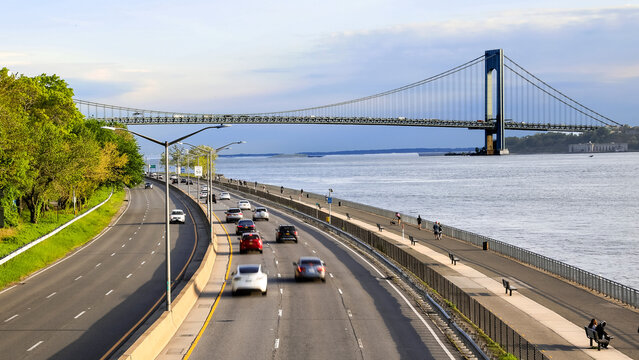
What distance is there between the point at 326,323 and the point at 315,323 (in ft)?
1.52

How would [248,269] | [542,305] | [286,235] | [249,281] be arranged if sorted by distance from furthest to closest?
[286,235], [542,305], [248,269], [249,281]

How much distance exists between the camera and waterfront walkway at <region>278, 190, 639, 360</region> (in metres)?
28.5

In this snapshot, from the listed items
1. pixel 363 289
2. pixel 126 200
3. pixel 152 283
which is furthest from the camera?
pixel 126 200

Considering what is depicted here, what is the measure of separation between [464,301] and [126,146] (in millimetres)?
85734

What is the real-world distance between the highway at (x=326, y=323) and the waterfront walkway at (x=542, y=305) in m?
5.20

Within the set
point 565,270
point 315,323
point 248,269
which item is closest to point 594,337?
point 315,323

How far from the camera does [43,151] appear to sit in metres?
70.1

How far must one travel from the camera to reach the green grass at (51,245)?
44.9 m

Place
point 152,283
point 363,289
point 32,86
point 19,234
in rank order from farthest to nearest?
1. point 32,86
2. point 19,234
3. point 152,283
4. point 363,289

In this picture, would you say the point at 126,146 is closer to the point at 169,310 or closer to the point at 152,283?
the point at 152,283

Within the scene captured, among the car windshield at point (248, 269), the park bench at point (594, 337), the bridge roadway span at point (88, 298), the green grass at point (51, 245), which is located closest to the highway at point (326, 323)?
the car windshield at point (248, 269)

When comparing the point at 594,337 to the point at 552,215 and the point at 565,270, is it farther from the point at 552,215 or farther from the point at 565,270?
the point at 552,215

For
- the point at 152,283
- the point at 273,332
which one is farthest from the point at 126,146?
the point at 273,332

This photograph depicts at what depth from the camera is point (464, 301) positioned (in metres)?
29.7
